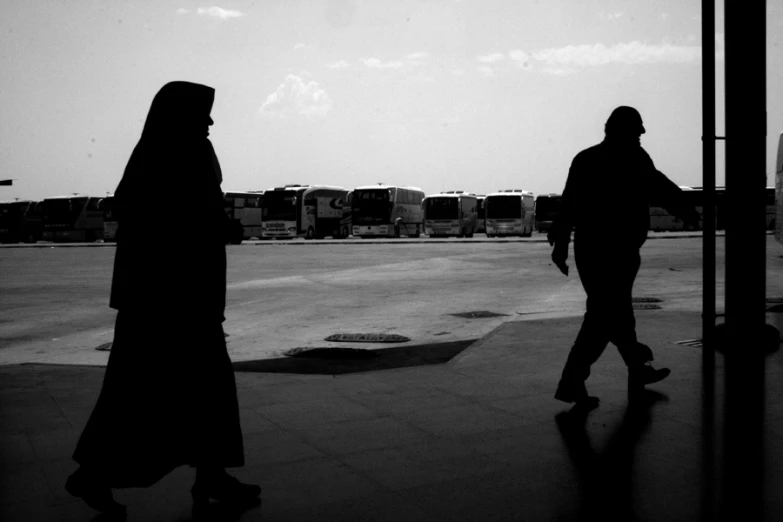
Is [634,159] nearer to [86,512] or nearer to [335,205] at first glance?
[86,512]

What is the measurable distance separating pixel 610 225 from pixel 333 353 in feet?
12.1

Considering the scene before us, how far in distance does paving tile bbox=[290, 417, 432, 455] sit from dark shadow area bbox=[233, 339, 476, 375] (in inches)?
78.6

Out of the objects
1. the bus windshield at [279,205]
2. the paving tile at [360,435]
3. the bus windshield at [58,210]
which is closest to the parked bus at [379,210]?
the bus windshield at [279,205]

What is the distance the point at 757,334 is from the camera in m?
7.12

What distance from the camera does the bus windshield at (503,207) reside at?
58.2 m

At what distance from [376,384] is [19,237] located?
61.7m

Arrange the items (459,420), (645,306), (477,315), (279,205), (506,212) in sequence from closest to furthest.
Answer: (459,420) → (477,315) → (645,306) → (279,205) → (506,212)

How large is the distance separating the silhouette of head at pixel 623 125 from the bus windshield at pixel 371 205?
165 feet

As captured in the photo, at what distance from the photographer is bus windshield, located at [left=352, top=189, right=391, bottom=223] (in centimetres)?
5578

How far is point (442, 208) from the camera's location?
190 ft

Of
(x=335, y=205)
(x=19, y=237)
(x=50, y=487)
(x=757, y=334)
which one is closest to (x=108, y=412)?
(x=50, y=487)

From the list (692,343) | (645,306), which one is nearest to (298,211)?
(645,306)

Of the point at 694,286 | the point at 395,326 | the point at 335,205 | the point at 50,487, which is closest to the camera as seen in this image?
the point at 50,487

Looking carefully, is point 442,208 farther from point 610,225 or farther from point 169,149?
point 169,149
